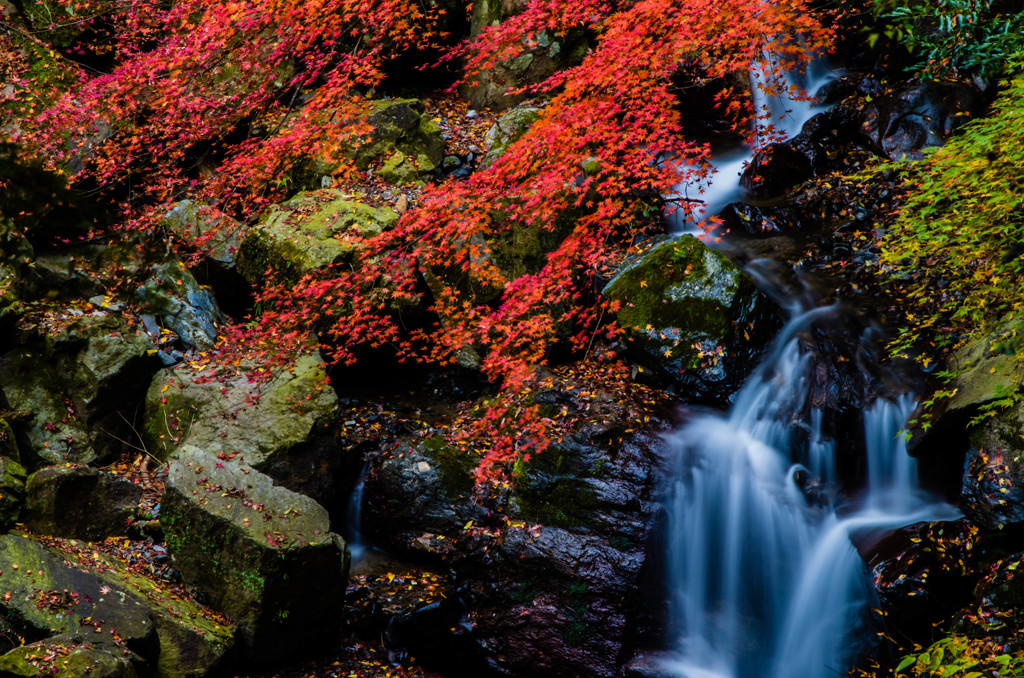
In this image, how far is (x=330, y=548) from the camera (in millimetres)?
5156

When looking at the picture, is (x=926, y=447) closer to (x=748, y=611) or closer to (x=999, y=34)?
(x=748, y=611)

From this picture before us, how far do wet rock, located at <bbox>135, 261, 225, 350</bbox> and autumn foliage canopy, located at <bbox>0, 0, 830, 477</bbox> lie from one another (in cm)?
33

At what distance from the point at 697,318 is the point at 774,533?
231 cm

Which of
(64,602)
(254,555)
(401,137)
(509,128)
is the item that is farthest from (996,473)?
(401,137)

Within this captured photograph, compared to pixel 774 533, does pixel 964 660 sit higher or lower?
lower

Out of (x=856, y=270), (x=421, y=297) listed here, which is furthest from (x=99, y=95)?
(x=856, y=270)

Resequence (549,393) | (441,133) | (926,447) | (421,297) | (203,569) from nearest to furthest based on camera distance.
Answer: (203,569), (926,447), (549,393), (421,297), (441,133)

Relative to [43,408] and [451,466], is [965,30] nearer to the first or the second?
[451,466]

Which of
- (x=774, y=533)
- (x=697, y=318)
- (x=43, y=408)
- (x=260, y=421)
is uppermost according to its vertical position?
(x=697, y=318)

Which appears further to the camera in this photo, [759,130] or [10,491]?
[759,130]

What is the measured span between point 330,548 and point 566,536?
82.0 inches

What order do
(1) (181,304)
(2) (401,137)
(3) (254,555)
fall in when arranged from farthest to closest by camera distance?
(2) (401,137) → (1) (181,304) → (3) (254,555)

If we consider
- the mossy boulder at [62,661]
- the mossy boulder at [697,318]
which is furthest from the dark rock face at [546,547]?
the mossy boulder at [62,661]

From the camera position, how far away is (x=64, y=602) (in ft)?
13.4
